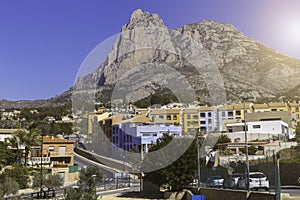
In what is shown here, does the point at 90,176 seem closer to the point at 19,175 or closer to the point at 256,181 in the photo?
the point at 19,175

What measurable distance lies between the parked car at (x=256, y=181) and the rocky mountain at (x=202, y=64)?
31.4 m

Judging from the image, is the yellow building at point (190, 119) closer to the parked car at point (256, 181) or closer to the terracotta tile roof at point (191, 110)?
the terracotta tile roof at point (191, 110)

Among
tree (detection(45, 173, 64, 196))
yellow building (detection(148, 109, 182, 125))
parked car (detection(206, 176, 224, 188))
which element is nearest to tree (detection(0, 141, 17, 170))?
tree (detection(45, 173, 64, 196))

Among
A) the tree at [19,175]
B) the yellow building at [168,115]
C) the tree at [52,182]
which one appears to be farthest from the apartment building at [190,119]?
the tree at [52,182]

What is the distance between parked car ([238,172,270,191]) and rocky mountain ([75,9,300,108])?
31420 mm

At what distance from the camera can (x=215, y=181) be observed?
20438 millimetres

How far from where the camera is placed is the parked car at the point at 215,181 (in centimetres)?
1971

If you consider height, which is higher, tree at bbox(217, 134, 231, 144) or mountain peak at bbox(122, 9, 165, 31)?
mountain peak at bbox(122, 9, 165, 31)

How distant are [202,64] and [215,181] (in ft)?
291

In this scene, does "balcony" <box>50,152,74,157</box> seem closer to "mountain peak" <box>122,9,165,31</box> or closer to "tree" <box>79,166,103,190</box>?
"tree" <box>79,166,103,190</box>

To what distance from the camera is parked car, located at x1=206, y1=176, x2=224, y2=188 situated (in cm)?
1971

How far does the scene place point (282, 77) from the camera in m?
134

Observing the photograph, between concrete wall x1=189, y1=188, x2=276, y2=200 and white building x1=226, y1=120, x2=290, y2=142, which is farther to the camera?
white building x1=226, y1=120, x2=290, y2=142

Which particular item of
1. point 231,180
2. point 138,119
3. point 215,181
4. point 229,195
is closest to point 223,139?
point 138,119
